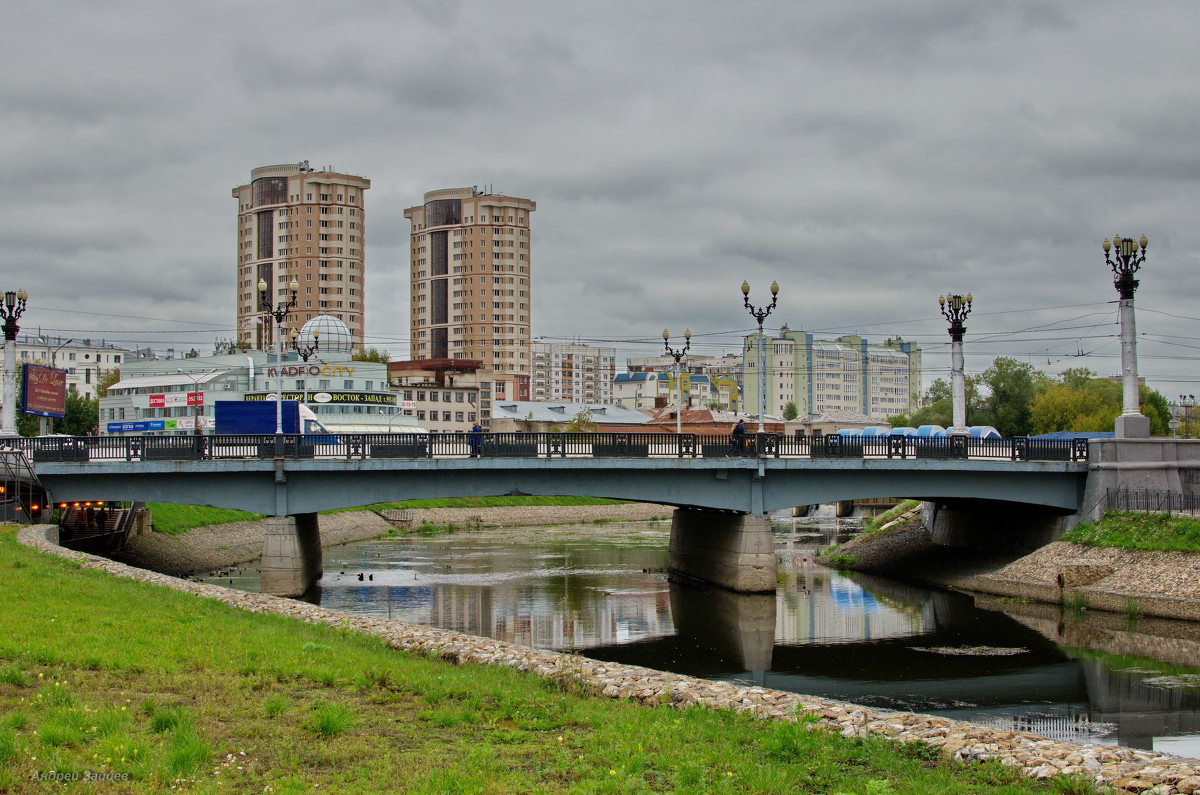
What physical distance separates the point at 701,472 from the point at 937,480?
391 inches

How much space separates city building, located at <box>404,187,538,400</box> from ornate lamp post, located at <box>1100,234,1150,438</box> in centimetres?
14742

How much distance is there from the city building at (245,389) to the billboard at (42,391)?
3379cm

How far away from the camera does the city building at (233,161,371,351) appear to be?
7111 inches

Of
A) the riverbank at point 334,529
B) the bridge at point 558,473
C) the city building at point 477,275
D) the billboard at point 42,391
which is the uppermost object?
the city building at point 477,275

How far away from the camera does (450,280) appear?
19112 cm

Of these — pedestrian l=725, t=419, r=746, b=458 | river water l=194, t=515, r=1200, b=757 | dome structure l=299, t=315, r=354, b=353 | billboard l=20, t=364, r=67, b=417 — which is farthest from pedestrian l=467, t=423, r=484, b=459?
dome structure l=299, t=315, r=354, b=353

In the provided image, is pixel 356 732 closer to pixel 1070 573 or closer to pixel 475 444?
pixel 475 444

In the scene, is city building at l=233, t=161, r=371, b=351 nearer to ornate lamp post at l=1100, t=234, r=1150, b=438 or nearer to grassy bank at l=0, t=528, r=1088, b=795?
ornate lamp post at l=1100, t=234, r=1150, b=438

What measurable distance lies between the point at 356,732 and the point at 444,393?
117311mm

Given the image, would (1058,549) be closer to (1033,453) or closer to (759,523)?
(1033,453)

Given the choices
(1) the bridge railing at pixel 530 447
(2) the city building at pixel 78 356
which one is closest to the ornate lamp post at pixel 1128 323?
(1) the bridge railing at pixel 530 447

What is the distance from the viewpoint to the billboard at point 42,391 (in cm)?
5588

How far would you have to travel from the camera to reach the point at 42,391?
56656 mm

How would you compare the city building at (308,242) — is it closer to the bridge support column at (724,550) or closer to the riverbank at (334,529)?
the riverbank at (334,529)
